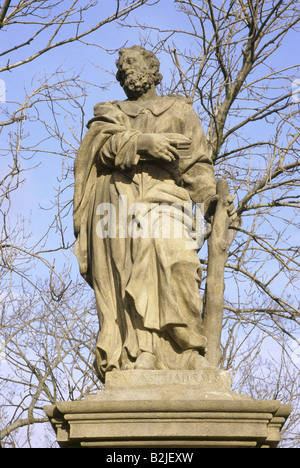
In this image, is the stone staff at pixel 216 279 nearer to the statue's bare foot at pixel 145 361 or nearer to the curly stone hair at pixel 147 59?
the statue's bare foot at pixel 145 361

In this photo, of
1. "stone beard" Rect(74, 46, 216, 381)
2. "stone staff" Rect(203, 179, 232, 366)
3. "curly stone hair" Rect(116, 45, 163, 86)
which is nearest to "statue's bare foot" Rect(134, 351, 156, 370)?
"stone beard" Rect(74, 46, 216, 381)

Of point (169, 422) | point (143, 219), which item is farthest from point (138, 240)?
point (169, 422)

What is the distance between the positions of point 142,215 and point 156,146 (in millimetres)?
469

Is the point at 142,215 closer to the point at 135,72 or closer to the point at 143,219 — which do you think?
the point at 143,219

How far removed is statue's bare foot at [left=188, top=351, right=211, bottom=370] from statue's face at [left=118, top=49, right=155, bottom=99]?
198cm

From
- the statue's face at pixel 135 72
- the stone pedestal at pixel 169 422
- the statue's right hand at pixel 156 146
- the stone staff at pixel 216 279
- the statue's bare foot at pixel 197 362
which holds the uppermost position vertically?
the statue's face at pixel 135 72

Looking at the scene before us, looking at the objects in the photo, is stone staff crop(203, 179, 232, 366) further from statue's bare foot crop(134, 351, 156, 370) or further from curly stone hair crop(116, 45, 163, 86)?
curly stone hair crop(116, 45, 163, 86)

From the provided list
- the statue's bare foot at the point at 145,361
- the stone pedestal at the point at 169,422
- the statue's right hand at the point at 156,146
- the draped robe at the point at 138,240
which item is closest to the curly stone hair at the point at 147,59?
the draped robe at the point at 138,240

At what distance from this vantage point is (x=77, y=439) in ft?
19.9

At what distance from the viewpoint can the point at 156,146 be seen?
6.89 meters

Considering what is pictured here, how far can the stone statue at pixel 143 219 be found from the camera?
658 centimetres

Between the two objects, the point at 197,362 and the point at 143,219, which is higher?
the point at 143,219
